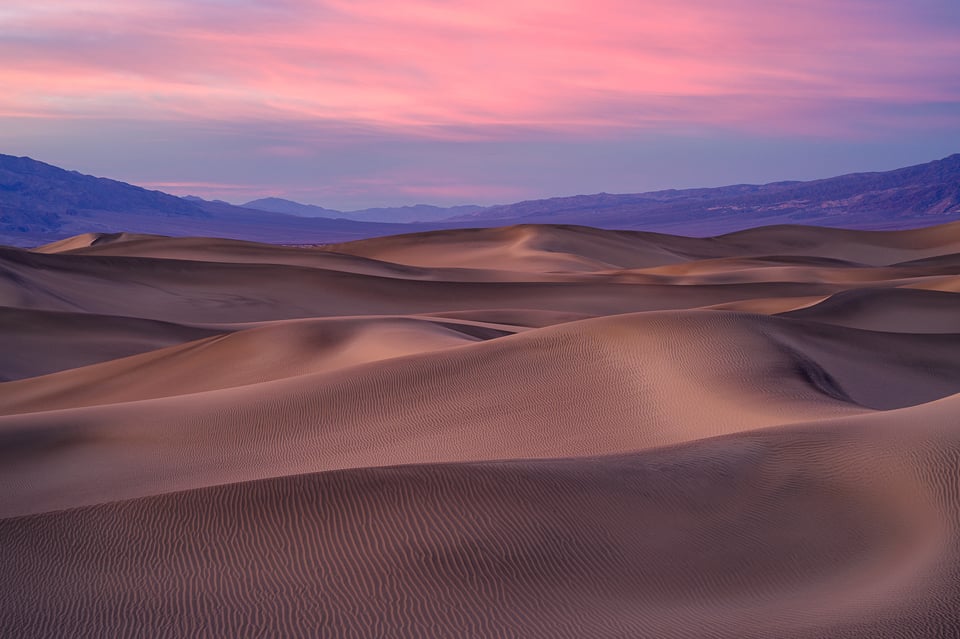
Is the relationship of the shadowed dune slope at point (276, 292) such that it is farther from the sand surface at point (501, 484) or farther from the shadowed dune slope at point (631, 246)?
the shadowed dune slope at point (631, 246)

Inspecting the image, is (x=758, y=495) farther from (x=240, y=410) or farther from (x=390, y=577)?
(x=240, y=410)

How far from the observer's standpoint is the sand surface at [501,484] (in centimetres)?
455

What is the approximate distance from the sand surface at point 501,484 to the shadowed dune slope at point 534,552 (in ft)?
0.05

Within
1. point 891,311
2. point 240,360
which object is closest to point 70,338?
point 240,360

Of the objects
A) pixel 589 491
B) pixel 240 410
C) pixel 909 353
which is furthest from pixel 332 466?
pixel 909 353

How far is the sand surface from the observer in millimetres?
4551

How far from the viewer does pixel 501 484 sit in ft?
18.5

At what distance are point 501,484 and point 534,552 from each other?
629 millimetres

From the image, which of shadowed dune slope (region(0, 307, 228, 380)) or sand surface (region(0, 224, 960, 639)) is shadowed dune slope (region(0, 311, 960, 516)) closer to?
sand surface (region(0, 224, 960, 639))

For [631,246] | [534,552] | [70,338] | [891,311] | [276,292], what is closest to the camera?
[534,552]

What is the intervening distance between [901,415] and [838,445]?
0.76 m

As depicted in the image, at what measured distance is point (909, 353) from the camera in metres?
13.1

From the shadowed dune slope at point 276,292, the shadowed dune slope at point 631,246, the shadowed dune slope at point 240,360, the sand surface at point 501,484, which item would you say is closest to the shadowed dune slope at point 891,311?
the sand surface at point 501,484

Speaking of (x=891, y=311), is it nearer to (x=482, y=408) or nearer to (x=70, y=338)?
(x=482, y=408)
